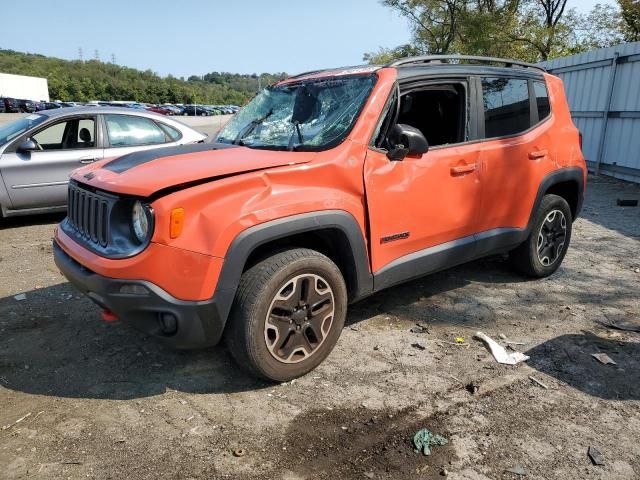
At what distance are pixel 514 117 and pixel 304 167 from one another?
7.56ft

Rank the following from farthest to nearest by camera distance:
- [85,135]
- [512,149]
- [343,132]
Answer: [85,135], [512,149], [343,132]

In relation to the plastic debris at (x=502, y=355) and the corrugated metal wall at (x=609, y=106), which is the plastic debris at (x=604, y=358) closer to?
the plastic debris at (x=502, y=355)

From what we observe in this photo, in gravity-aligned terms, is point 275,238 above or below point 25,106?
below

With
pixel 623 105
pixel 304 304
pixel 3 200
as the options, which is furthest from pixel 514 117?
pixel 623 105

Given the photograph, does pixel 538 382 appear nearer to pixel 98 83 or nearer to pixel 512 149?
pixel 512 149

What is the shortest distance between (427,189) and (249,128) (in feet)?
4.77

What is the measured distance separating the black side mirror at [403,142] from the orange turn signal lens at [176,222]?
1.44m

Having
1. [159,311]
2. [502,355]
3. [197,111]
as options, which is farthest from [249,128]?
[197,111]

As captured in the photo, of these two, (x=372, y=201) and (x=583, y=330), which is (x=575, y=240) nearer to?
(x=583, y=330)

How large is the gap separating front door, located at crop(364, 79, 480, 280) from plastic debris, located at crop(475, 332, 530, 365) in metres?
0.69

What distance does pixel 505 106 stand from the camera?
4.21 meters

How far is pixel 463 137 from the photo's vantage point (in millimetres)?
3865

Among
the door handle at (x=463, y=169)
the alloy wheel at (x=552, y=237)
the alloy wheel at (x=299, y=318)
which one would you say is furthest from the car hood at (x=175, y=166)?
the alloy wheel at (x=552, y=237)

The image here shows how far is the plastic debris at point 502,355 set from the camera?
3.35 metres
